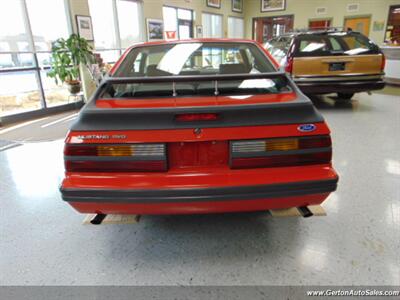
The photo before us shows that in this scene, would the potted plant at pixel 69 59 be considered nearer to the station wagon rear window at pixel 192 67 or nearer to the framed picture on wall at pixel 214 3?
the station wagon rear window at pixel 192 67

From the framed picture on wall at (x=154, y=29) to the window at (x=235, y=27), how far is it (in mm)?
4989

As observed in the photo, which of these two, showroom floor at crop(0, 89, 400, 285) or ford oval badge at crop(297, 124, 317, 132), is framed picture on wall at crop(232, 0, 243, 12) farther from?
ford oval badge at crop(297, 124, 317, 132)

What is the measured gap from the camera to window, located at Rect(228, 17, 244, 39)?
12.7 meters

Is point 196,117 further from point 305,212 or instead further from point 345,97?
point 345,97

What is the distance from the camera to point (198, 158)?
4.64 ft

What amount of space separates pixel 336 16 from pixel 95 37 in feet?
32.2

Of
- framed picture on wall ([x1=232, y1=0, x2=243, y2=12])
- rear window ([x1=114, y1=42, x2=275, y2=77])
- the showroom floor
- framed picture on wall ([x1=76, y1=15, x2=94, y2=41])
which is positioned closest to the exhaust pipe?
the showroom floor

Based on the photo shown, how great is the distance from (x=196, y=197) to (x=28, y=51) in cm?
533

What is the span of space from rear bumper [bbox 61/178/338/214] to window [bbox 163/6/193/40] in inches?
299

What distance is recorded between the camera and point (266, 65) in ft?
7.07

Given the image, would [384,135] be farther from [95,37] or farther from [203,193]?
[95,37]

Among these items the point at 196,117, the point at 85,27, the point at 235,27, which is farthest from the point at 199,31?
the point at 196,117

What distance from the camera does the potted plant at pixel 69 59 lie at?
537 centimetres

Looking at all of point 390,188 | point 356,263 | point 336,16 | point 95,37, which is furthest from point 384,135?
point 336,16
